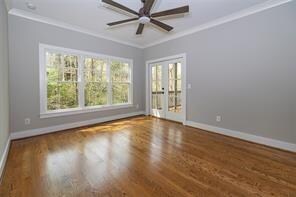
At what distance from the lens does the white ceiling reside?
2887 mm

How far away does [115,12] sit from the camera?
10.6 ft

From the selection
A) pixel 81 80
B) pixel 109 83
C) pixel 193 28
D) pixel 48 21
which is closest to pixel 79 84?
pixel 81 80

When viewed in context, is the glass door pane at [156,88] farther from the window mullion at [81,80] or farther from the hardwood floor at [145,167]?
the window mullion at [81,80]

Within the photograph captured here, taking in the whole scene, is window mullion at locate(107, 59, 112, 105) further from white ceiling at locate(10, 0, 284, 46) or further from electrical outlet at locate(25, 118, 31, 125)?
electrical outlet at locate(25, 118, 31, 125)

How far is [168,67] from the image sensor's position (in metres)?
5.04

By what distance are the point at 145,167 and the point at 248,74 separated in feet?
9.03

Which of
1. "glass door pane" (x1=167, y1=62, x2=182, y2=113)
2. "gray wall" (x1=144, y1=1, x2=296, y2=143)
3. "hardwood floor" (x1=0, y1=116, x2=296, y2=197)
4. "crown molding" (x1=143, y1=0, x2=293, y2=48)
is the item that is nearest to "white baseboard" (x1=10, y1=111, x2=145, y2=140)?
"hardwood floor" (x1=0, y1=116, x2=296, y2=197)

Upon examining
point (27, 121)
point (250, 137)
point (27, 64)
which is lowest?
point (250, 137)

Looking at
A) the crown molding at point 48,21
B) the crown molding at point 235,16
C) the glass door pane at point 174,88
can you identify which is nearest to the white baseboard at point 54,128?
the glass door pane at point 174,88

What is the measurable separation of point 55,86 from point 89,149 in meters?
2.05

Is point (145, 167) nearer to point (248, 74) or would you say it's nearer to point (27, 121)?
point (248, 74)

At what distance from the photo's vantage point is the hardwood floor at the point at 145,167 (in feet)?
5.50

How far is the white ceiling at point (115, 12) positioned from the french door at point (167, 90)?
115cm

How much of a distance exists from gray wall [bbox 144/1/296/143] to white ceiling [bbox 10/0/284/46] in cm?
36
